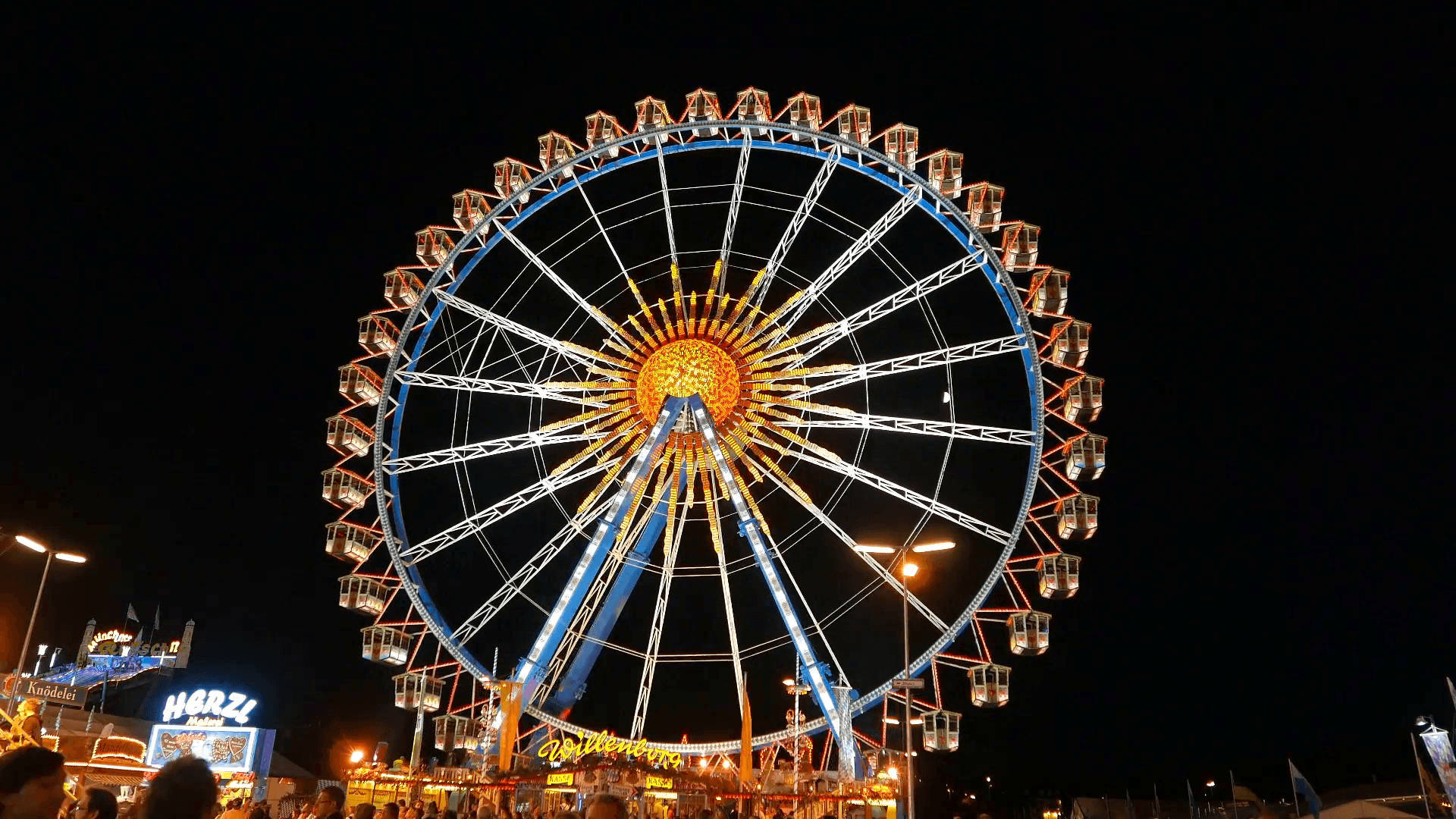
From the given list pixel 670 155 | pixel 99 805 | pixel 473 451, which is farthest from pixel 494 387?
pixel 99 805

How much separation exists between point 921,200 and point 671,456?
27.6 feet

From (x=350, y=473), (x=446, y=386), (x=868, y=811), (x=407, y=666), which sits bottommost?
(x=868, y=811)

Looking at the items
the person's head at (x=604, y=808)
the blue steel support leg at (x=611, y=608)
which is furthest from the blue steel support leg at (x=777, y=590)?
the person's head at (x=604, y=808)

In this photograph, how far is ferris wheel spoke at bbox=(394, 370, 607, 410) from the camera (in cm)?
2383

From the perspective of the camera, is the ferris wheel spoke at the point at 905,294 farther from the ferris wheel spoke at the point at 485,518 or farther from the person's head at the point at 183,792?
the person's head at the point at 183,792

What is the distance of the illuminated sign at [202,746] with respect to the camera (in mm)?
21156

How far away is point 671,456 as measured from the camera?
81.8 ft

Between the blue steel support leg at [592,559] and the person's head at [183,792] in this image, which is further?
the blue steel support leg at [592,559]

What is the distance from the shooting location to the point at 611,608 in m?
24.4

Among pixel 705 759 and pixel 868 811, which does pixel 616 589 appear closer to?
pixel 705 759

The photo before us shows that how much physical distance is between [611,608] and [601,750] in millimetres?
4330

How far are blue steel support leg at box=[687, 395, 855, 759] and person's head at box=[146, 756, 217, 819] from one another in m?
19.9

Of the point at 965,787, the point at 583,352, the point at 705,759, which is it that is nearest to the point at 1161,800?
the point at 965,787

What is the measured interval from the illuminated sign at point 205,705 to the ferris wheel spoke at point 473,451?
9420mm
